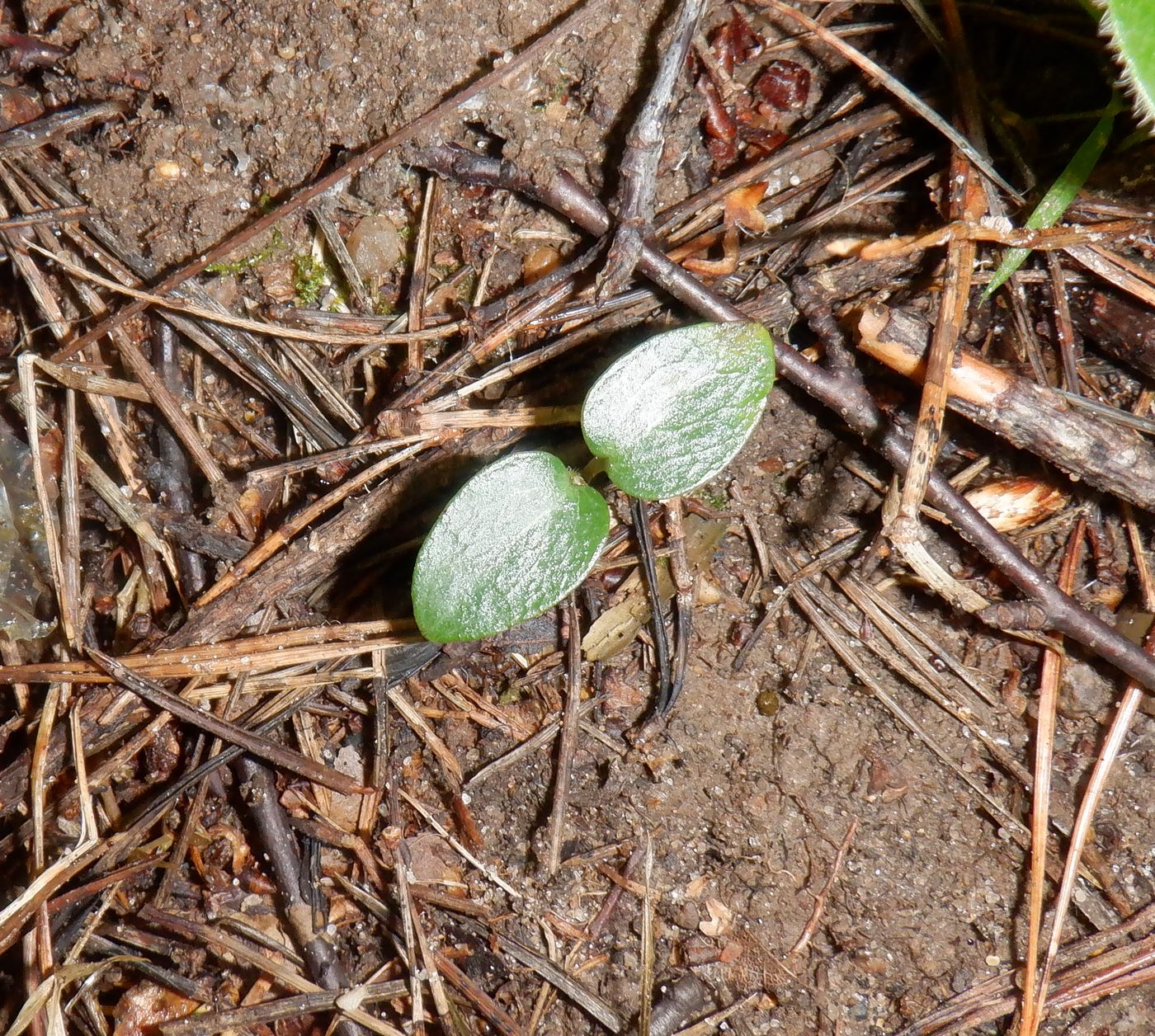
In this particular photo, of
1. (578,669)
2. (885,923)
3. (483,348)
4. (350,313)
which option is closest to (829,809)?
(885,923)

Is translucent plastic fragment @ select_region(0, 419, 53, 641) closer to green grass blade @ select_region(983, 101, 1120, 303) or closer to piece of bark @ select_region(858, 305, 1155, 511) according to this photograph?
piece of bark @ select_region(858, 305, 1155, 511)

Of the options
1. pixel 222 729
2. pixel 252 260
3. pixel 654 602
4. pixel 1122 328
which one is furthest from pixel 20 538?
pixel 1122 328

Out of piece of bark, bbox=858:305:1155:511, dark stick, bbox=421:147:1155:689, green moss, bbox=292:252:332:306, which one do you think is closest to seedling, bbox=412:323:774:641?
dark stick, bbox=421:147:1155:689

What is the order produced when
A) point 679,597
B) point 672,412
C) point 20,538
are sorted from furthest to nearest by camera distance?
point 20,538
point 679,597
point 672,412

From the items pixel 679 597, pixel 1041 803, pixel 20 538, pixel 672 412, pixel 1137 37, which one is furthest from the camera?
pixel 20 538

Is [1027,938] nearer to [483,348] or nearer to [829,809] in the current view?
[829,809]

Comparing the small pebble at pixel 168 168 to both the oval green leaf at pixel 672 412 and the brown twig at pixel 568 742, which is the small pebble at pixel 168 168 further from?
the brown twig at pixel 568 742

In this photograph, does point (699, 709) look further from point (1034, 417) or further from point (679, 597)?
point (1034, 417)

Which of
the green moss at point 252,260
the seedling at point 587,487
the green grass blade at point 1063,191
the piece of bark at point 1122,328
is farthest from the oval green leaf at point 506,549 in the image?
the piece of bark at point 1122,328
